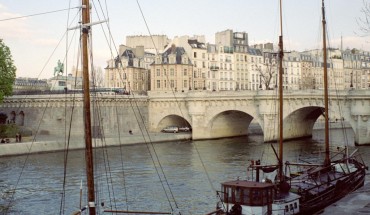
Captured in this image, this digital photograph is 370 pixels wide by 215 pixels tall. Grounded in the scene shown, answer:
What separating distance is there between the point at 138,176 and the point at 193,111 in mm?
32507

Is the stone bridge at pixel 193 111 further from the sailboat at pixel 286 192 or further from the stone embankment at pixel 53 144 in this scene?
the sailboat at pixel 286 192

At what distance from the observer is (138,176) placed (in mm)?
40969

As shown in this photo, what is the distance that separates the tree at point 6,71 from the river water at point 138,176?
32.9ft

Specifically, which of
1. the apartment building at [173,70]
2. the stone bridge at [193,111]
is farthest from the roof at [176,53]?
the stone bridge at [193,111]

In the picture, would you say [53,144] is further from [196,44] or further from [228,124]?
[196,44]

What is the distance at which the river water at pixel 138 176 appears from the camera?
101ft

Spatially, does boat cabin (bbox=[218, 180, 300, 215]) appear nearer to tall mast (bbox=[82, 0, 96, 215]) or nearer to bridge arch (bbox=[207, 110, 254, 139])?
tall mast (bbox=[82, 0, 96, 215])

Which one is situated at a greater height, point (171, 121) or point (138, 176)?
point (171, 121)

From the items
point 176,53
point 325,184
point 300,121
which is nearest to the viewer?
point 325,184

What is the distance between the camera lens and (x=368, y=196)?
3008 centimetres

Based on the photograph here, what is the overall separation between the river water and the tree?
395 inches

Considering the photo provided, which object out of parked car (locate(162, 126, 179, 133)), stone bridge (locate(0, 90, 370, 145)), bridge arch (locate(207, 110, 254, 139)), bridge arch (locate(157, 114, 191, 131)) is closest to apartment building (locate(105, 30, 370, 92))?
bridge arch (locate(207, 110, 254, 139))

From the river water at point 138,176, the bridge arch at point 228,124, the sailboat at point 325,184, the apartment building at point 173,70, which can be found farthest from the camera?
the apartment building at point 173,70

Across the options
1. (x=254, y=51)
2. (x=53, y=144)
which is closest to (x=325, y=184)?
(x=53, y=144)
